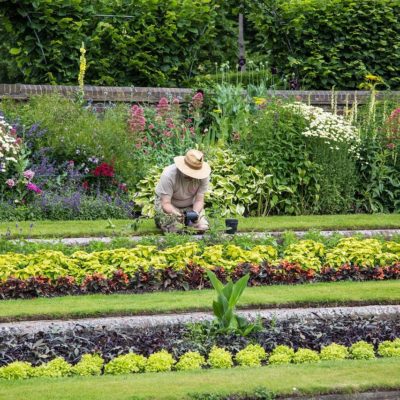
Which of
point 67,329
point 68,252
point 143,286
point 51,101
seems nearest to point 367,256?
point 143,286

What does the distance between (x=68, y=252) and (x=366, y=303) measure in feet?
10.2

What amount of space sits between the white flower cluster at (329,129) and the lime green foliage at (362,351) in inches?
252

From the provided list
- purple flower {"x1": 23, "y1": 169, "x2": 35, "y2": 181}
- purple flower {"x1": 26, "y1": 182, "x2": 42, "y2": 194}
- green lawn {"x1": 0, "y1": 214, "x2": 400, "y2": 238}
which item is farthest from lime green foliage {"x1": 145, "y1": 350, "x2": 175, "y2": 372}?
purple flower {"x1": 23, "y1": 169, "x2": 35, "y2": 181}

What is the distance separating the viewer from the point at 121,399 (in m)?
6.75

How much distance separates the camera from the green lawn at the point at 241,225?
12.0 metres

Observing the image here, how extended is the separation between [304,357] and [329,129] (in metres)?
6.92

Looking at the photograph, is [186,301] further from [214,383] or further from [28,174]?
[28,174]

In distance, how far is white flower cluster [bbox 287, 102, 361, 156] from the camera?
14.4m

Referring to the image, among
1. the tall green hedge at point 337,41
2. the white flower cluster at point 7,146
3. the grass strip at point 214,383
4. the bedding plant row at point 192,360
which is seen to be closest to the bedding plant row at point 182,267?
the bedding plant row at point 192,360

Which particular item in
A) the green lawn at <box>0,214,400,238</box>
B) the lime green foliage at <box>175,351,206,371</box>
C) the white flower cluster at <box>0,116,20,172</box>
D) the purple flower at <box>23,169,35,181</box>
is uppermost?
the white flower cluster at <box>0,116,20,172</box>

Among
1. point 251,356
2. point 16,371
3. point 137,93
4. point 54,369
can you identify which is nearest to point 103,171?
point 137,93

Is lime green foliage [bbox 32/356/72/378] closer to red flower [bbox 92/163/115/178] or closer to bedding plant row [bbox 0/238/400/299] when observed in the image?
bedding plant row [bbox 0/238/400/299]

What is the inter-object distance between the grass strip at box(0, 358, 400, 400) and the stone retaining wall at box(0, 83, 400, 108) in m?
8.64

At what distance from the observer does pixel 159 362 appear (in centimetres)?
768
